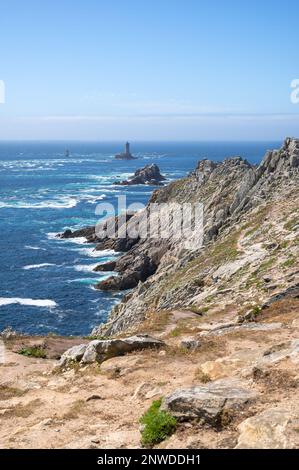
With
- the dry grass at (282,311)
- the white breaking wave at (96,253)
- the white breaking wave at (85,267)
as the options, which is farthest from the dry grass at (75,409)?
the white breaking wave at (96,253)

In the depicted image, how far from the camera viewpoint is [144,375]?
56.0 feet

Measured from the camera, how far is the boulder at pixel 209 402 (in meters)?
12.1

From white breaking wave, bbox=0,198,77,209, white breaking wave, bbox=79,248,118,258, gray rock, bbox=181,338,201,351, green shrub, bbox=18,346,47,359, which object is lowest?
white breaking wave, bbox=79,248,118,258

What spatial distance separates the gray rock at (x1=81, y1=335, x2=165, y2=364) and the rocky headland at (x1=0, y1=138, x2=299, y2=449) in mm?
41

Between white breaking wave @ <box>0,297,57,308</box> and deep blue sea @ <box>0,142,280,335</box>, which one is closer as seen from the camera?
deep blue sea @ <box>0,142,280,335</box>

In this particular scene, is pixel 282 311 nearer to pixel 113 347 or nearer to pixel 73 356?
pixel 113 347

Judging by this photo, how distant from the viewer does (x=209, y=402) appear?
1262cm

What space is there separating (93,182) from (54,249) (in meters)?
92.7

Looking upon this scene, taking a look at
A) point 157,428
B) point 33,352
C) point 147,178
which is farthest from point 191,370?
point 147,178

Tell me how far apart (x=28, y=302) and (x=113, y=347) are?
41.3m

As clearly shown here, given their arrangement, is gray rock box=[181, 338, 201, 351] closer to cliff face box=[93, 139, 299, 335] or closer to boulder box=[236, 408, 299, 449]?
cliff face box=[93, 139, 299, 335]

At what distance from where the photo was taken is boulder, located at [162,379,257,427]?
1214 centimetres

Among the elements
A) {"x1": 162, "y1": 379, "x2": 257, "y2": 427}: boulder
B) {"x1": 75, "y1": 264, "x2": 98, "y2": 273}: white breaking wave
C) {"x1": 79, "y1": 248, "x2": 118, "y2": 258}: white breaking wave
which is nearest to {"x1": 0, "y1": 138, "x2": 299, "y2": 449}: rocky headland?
{"x1": 162, "y1": 379, "x2": 257, "y2": 427}: boulder
